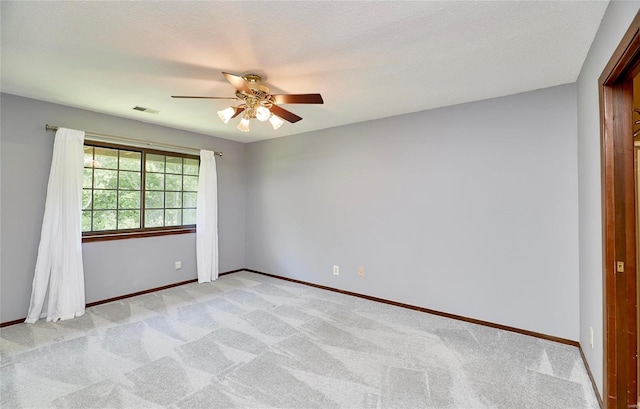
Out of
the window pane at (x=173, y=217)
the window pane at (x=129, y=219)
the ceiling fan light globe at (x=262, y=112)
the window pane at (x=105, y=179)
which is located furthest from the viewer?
the window pane at (x=173, y=217)

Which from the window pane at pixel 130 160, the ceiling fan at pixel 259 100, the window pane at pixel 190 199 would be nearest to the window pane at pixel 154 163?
the window pane at pixel 130 160

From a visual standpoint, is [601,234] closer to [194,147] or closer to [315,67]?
[315,67]

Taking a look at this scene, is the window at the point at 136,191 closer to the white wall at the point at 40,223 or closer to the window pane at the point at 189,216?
the window pane at the point at 189,216

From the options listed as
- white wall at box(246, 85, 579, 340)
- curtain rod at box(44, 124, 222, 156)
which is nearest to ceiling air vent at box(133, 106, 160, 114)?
curtain rod at box(44, 124, 222, 156)

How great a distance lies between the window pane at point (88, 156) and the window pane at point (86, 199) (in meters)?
0.33

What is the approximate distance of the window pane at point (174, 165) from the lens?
4.39 metres

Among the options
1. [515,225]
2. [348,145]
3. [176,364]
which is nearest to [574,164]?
[515,225]

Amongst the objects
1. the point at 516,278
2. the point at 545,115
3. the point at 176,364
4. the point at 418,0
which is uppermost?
the point at 418,0

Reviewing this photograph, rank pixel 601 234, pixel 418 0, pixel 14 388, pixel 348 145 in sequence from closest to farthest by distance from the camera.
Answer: pixel 418 0 < pixel 601 234 < pixel 14 388 < pixel 348 145

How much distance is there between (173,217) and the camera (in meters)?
4.45

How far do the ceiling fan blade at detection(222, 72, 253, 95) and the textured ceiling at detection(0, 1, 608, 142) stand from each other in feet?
0.54

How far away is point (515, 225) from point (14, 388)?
4.26 m

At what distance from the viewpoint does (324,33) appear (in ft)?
6.10

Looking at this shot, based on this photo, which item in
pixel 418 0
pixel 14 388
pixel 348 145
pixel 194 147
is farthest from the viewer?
pixel 194 147
